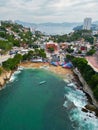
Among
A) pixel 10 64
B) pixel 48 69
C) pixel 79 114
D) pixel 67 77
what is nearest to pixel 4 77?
pixel 10 64

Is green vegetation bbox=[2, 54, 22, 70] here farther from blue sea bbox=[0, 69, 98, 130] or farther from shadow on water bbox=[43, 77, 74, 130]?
shadow on water bbox=[43, 77, 74, 130]

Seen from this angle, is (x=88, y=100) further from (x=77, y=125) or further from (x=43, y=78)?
(x=43, y=78)

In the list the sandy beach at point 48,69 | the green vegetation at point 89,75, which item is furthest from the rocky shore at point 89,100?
the sandy beach at point 48,69

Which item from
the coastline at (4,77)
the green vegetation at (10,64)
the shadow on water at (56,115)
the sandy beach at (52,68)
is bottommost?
the sandy beach at (52,68)

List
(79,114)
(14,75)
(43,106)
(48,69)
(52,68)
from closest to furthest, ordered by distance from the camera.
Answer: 1. (79,114)
2. (43,106)
3. (14,75)
4. (48,69)
5. (52,68)

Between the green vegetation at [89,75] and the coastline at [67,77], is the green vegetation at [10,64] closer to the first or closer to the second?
the coastline at [67,77]

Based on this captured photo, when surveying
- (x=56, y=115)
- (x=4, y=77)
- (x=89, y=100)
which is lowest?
(x=89, y=100)

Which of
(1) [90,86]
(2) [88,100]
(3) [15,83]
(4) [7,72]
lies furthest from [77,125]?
(4) [7,72]

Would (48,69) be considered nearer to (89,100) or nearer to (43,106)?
(89,100)
